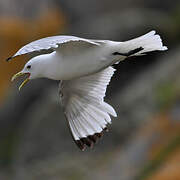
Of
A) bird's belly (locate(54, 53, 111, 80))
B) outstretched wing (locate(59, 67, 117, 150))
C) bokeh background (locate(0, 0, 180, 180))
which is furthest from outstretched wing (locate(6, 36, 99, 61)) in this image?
bokeh background (locate(0, 0, 180, 180))

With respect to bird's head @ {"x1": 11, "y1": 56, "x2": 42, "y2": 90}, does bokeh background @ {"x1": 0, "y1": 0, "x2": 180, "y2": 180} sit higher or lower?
lower

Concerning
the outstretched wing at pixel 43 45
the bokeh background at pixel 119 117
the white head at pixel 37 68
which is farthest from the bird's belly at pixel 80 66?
the bokeh background at pixel 119 117

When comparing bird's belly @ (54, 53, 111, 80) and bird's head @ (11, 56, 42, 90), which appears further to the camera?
bird's head @ (11, 56, 42, 90)

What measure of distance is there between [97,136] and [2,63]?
690 cm

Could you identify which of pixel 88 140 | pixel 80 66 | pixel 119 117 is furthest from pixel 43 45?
pixel 119 117

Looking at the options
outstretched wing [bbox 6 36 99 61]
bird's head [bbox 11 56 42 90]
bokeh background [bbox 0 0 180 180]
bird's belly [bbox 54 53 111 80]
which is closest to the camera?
outstretched wing [bbox 6 36 99 61]

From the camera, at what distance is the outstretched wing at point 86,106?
4.43 m

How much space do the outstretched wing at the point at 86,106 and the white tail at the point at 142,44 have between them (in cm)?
60

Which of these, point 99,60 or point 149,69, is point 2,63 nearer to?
point 149,69

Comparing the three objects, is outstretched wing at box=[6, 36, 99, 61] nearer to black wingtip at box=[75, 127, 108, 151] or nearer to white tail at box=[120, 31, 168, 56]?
white tail at box=[120, 31, 168, 56]

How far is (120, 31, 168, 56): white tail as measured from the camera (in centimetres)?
395

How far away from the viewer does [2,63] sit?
11086mm

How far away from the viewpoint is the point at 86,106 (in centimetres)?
457

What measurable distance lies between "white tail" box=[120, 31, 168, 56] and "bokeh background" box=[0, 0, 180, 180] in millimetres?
3123
